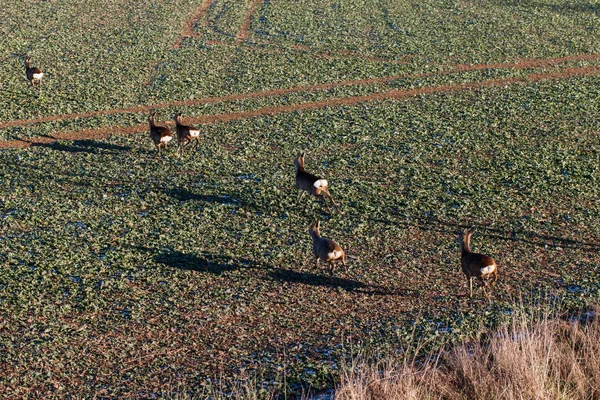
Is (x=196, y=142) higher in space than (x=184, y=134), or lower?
lower

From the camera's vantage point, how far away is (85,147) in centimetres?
1958

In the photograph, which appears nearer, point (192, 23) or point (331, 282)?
point (331, 282)

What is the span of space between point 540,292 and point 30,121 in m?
14.6

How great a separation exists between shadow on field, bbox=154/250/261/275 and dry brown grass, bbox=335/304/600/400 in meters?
3.87

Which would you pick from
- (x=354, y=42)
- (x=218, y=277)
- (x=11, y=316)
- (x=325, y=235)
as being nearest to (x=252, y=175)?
(x=325, y=235)

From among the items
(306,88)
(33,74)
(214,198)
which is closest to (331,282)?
(214,198)

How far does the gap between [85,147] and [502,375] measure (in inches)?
512

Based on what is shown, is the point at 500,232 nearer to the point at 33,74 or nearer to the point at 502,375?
the point at 502,375

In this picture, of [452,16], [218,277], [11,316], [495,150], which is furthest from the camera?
[452,16]

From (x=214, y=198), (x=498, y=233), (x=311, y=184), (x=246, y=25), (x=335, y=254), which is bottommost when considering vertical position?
(x=246, y=25)

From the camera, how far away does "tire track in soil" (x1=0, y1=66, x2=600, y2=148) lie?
20.3 meters

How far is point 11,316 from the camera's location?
1192cm

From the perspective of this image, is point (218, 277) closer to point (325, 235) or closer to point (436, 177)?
point (325, 235)

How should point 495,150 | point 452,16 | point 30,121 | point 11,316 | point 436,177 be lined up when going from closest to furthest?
point 11,316
point 436,177
point 495,150
point 30,121
point 452,16
